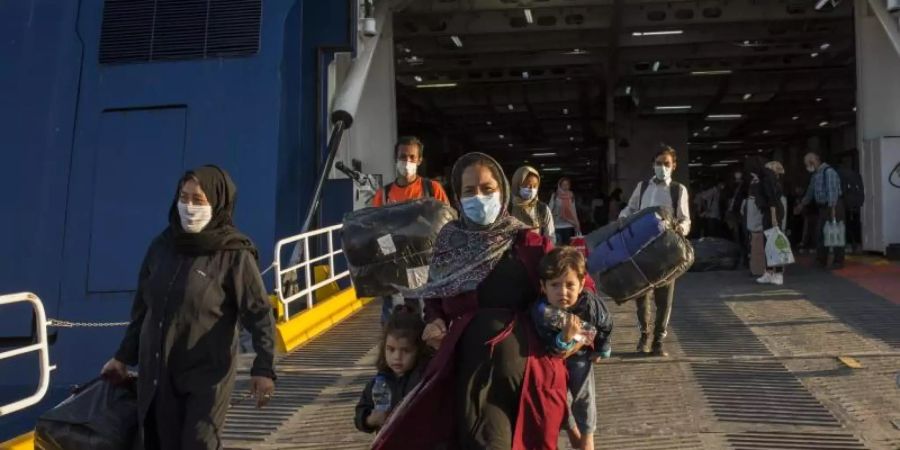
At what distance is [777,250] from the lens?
952 centimetres

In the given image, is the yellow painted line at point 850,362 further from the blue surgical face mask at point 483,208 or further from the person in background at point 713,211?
the person in background at point 713,211

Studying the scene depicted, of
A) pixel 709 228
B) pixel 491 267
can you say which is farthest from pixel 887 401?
pixel 709 228

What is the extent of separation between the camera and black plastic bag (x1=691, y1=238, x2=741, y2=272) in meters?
12.0

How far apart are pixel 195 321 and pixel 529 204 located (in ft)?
10.2

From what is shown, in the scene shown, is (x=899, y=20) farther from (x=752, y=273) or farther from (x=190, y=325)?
(x=190, y=325)

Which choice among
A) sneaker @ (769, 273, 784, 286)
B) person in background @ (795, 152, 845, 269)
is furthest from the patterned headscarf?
person in background @ (795, 152, 845, 269)

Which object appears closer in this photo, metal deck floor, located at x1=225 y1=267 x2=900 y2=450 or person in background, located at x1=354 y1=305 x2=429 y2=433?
person in background, located at x1=354 y1=305 x2=429 y2=433

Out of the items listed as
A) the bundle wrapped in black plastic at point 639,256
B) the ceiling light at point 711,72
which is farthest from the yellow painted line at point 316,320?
the ceiling light at point 711,72

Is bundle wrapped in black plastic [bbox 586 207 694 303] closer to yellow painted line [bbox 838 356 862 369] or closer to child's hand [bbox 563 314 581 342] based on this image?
child's hand [bbox 563 314 581 342]

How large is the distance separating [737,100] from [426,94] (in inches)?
382

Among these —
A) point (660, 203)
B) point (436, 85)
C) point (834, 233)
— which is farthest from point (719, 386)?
point (436, 85)

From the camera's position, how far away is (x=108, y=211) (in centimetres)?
960

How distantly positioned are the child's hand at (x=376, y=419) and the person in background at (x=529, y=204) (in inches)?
99.6

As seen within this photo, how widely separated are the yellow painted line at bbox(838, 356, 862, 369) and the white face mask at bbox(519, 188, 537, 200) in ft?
8.68
